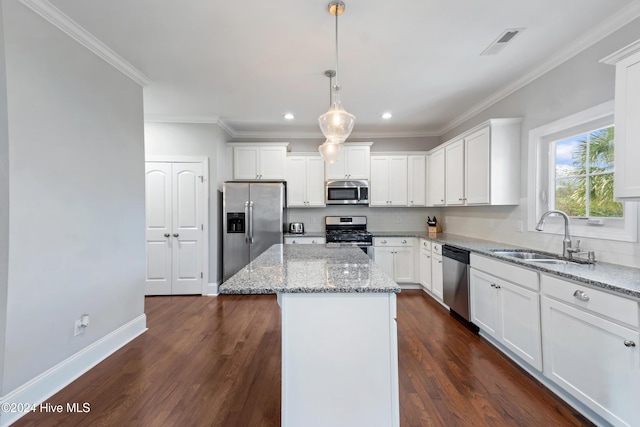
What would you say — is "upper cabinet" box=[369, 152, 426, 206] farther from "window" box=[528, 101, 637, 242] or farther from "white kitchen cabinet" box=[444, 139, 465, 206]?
"window" box=[528, 101, 637, 242]

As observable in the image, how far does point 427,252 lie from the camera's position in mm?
4035

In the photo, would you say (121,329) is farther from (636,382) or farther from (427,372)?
(636,382)

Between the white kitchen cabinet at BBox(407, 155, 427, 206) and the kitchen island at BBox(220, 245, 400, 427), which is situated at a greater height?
the white kitchen cabinet at BBox(407, 155, 427, 206)

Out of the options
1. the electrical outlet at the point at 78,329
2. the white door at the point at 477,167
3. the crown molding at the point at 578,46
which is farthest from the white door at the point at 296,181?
the electrical outlet at the point at 78,329

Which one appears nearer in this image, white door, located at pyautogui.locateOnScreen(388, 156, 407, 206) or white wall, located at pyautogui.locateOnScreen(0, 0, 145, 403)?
white wall, located at pyautogui.locateOnScreen(0, 0, 145, 403)

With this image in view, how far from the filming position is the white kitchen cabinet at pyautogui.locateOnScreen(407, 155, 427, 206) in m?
4.69

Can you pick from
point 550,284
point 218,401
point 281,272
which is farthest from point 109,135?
point 550,284

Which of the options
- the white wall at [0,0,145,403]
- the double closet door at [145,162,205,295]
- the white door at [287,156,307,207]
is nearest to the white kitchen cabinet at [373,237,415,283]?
the white door at [287,156,307,207]

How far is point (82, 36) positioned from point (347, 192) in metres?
3.55

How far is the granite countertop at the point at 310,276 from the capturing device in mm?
1399

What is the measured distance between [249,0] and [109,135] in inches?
67.3

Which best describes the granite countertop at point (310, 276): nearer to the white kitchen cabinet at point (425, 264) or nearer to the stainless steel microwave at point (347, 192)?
the white kitchen cabinet at point (425, 264)

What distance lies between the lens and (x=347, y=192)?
4.68 metres

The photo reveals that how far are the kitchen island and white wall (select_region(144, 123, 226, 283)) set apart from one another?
2.99 metres
